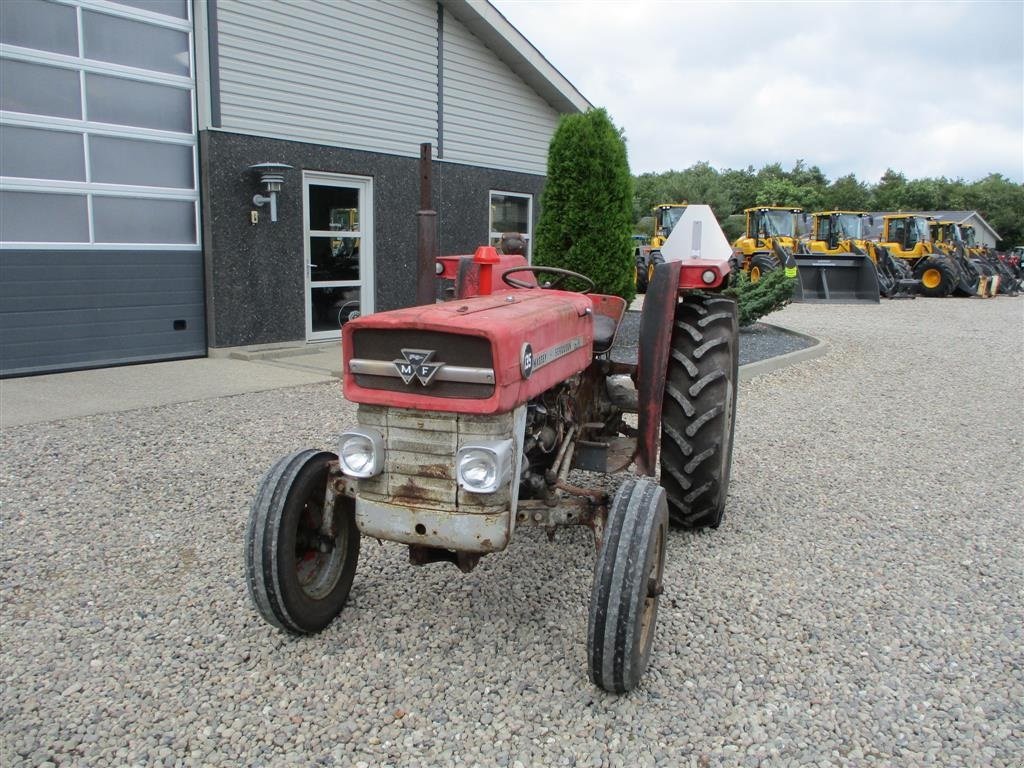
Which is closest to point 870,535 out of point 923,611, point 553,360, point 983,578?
point 983,578

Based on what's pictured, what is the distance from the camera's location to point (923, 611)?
3.33 m

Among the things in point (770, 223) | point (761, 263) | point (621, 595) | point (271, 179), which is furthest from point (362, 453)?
point (770, 223)

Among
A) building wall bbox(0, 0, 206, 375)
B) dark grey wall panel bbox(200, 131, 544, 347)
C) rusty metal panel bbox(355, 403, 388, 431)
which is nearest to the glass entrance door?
dark grey wall panel bbox(200, 131, 544, 347)

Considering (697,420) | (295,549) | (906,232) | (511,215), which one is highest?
(906,232)

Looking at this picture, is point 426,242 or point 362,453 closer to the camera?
point 362,453

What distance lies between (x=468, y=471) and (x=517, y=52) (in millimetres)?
10050

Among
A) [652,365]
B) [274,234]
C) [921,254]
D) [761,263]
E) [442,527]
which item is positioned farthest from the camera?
[921,254]

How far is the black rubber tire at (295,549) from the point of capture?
2.77 meters

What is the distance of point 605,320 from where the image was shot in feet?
13.1

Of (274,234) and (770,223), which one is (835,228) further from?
(274,234)

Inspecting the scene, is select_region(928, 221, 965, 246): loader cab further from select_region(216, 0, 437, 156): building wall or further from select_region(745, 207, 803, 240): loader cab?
select_region(216, 0, 437, 156): building wall

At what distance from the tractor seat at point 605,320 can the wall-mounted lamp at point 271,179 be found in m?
5.60

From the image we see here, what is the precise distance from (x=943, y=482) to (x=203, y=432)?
4.88 m

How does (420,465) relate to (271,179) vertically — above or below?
below
